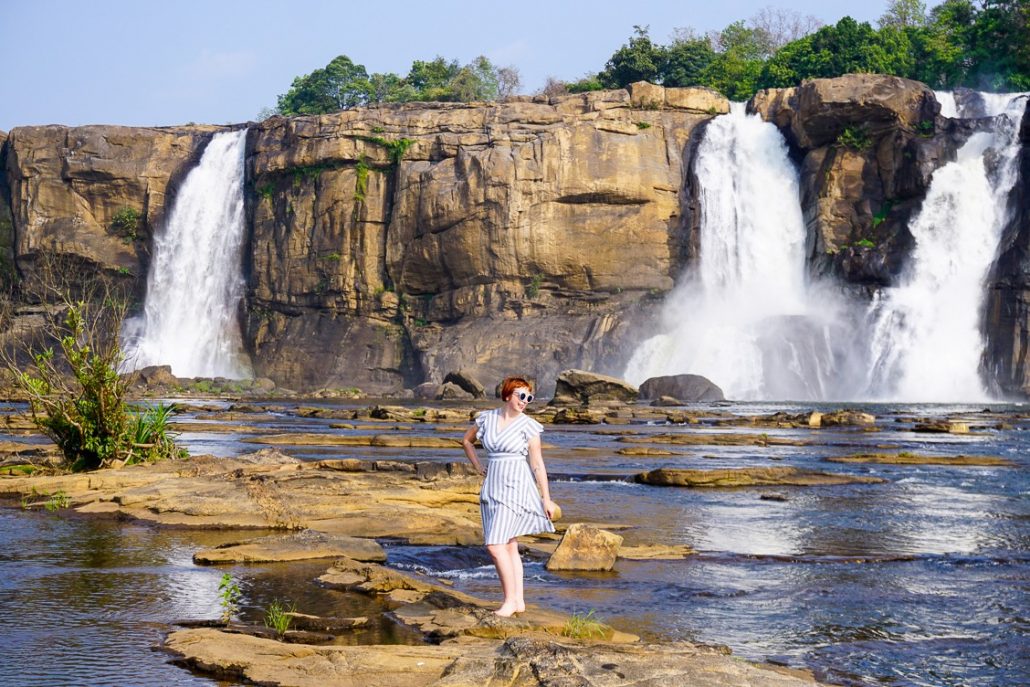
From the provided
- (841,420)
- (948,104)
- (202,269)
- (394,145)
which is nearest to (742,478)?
(841,420)

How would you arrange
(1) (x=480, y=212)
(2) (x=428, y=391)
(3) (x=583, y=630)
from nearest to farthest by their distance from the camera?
(3) (x=583, y=630) < (2) (x=428, y=391) < (1) (x=480, y=212)

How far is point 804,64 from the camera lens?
233ft

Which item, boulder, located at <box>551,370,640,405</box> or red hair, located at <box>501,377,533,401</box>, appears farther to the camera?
boulder, located at <box>551,370,640,405</box>

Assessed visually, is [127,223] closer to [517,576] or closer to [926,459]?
[926,459]

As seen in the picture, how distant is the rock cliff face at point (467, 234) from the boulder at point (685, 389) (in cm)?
716

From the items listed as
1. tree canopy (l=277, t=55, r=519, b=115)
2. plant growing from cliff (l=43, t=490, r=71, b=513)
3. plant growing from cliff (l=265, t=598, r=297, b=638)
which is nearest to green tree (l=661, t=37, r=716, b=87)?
tree canopy (l=277, t=55, r=519, b=115)

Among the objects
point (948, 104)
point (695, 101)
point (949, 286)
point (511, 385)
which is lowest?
point (511, 385)

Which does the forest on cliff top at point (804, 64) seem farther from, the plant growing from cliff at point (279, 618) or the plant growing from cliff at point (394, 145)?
the plant growing from cliff at point (279, 618)

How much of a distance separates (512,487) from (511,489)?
0.6 inches

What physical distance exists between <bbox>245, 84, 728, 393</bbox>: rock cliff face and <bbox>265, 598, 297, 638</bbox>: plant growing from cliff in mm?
49013

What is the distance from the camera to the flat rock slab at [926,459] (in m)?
21.3

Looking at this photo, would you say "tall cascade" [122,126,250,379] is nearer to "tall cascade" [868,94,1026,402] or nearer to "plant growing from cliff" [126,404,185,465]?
"tall cascade" [868,94,1026,402]

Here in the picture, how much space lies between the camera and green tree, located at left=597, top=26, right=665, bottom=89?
7569cm

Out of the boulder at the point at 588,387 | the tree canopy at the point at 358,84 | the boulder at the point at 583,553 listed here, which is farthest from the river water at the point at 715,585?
the tree canopy at the point at 358,84
